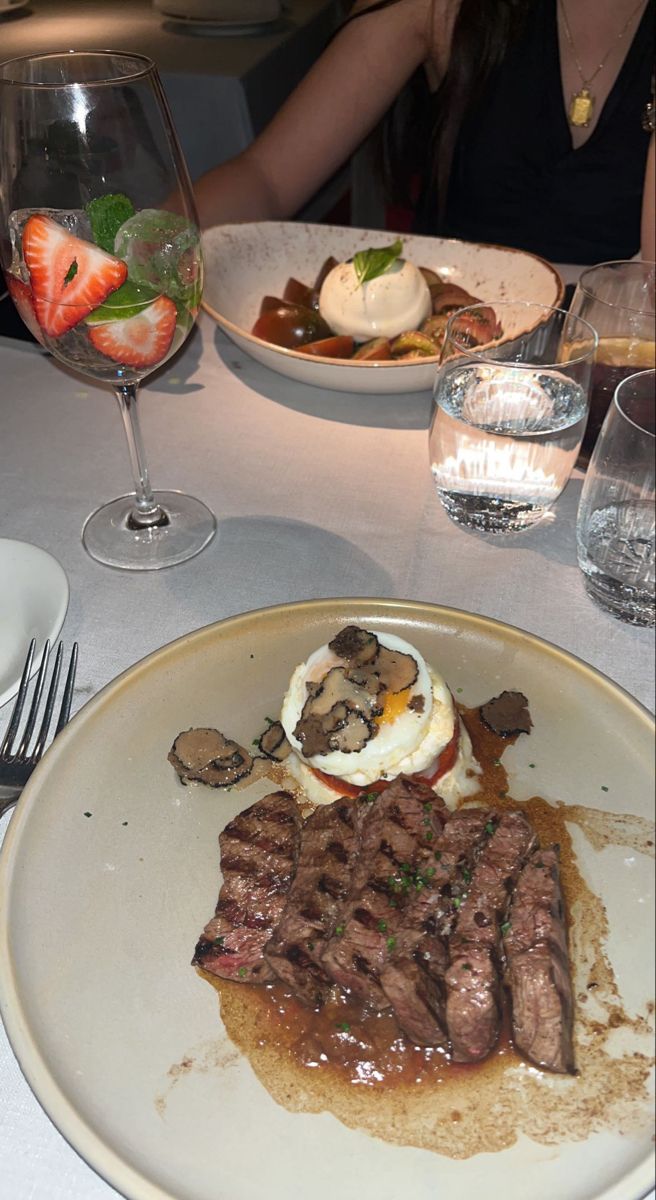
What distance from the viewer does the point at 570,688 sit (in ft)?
4.00

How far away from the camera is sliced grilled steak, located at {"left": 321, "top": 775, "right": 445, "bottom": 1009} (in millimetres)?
982

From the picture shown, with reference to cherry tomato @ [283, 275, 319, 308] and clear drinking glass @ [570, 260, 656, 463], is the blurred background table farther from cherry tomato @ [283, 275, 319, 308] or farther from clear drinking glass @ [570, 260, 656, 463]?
clear drinking glass @ [570, 260, 656, 463]

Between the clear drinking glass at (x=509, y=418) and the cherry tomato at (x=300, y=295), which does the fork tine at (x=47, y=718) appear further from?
the cherry tomato at (x=300, y=295)

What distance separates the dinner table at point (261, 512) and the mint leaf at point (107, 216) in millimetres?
537

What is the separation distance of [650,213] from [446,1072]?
2.22 meters

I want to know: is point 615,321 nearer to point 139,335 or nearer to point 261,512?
point 261,512

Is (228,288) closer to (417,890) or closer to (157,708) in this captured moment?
(157,708)

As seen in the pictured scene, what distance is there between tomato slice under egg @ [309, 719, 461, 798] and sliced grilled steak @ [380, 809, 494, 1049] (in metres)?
0.10

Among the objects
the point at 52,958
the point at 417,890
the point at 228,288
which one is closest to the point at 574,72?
the point at 228,288

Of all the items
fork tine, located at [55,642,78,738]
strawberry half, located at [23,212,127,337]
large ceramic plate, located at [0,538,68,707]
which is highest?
strawberry half, located at [23,212,127,337]

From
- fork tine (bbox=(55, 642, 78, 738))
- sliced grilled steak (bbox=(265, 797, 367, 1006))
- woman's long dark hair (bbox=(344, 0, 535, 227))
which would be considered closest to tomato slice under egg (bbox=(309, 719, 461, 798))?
sliced grilled steak (bbox=(265, 797, 367, 1006))

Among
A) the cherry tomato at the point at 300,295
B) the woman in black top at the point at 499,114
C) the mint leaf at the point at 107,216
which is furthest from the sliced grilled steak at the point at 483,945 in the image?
the woman in black top at the point at 499,114

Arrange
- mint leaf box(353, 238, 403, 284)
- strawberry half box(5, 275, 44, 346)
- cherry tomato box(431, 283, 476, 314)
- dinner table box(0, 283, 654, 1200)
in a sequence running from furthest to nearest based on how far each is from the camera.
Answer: cherry tomato box(431, 283, 476, 314), mint leaf box(353, 238, 403, 284), dinner table box(0, 283, 654, 1200), strawberry half box(5, 275, 44, 346)

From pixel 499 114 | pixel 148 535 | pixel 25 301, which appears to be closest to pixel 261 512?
pixel 148 535
